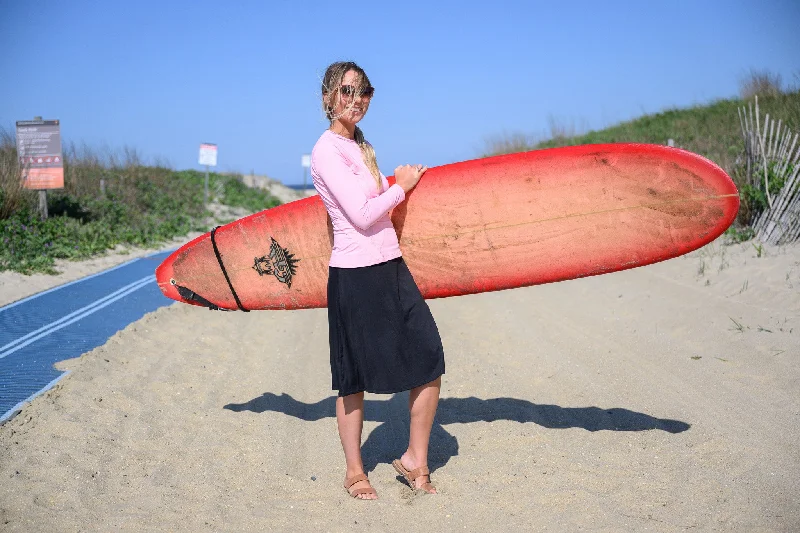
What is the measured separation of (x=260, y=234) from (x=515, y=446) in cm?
164

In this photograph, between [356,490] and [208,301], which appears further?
[208,301]

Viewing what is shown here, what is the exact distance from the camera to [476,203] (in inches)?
133

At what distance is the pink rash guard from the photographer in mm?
2602

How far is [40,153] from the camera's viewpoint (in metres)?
11.0

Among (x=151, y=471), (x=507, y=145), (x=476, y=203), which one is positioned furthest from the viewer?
(x=507, y=145)

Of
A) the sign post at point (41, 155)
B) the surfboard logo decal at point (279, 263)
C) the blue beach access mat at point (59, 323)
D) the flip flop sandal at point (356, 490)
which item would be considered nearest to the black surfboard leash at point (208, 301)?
the surfboard logo decal at point (279, 263)

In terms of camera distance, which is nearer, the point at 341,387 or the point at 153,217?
the point at 341,387

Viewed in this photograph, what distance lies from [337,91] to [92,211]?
37.2 ft

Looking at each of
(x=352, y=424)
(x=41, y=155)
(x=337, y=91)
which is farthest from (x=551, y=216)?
(x=41, y=155)

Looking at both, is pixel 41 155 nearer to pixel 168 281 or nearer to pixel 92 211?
pixel 92 211

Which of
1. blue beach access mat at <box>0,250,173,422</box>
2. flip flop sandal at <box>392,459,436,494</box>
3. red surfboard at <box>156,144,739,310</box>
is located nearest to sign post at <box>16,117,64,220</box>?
blue beach access mat at <box>0,250,173,422</box>

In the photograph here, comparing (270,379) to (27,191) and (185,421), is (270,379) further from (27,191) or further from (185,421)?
(27,191)

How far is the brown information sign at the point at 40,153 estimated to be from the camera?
35.5 ft

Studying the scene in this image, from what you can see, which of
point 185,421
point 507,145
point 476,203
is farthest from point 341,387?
point 507,145
